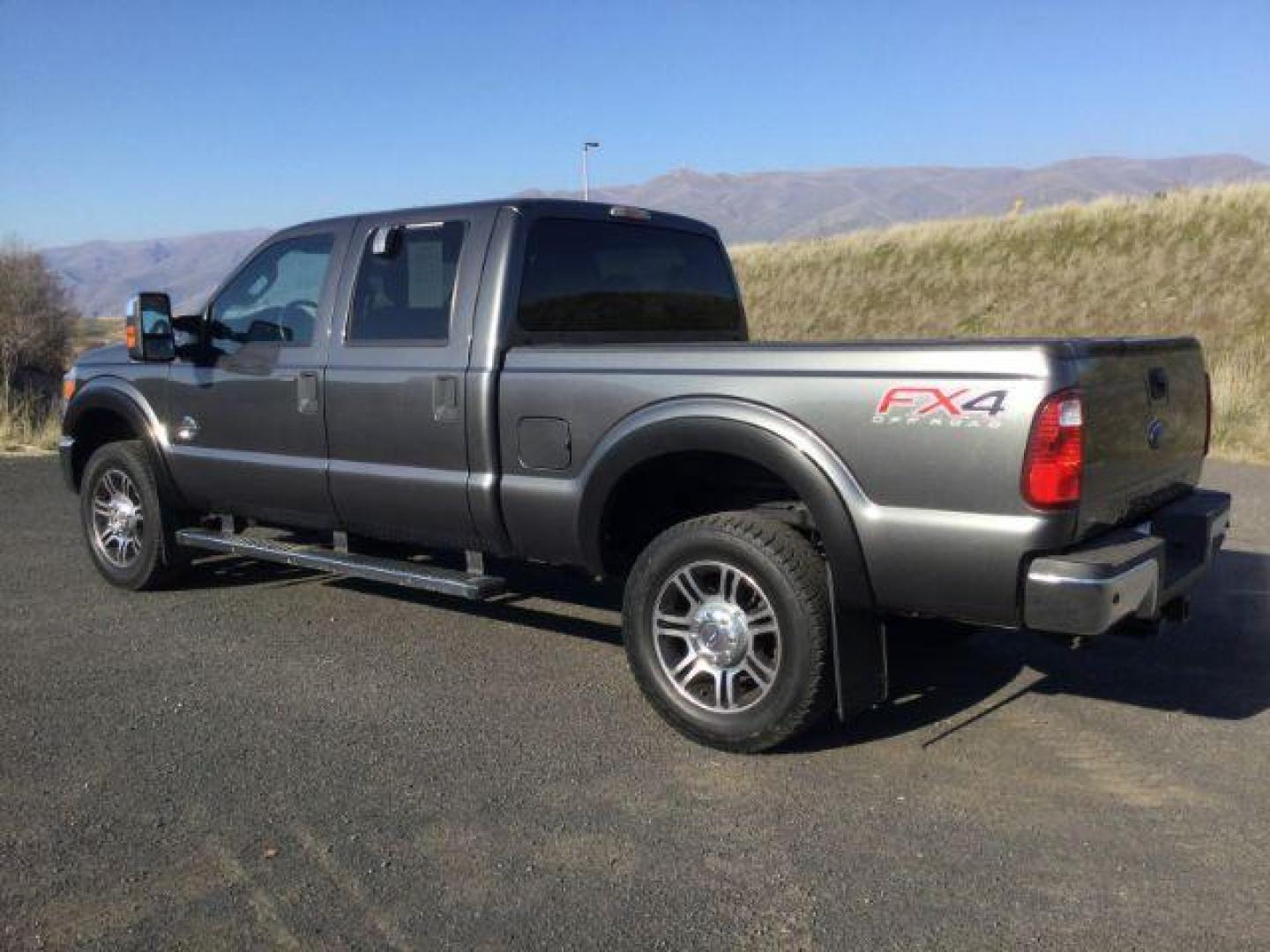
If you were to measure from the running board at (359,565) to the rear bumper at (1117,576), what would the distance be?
2335mm

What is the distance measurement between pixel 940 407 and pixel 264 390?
11.7 feet

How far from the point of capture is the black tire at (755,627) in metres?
3.98

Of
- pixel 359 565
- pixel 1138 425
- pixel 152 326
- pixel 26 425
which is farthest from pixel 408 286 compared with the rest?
pixel 26 425

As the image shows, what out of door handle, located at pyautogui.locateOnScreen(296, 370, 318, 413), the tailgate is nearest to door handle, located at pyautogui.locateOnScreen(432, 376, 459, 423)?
door handle, located at pyautogui.locateOnScreen(296, 370, 318, 413)

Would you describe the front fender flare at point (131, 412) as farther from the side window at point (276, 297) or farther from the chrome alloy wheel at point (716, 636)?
the chrome alloy wheel at point (716, 636)

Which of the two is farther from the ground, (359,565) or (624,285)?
(624,285)

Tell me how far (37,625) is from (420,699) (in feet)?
8.22

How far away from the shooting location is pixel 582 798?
380 centimetres

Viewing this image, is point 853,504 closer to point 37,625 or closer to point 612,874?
point 612,874

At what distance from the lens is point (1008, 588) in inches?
142

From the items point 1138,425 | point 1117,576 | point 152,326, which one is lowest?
point 1117,576

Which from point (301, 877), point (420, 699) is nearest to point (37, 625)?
point (420, 699)

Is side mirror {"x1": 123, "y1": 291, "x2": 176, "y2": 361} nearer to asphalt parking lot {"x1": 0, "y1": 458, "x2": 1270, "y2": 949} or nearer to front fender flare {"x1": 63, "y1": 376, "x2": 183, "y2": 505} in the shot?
front fender flare {"x1": 63, "y1": 376, "x2": 183, "y2": 505}

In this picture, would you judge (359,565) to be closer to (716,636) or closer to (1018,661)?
(716,636)
